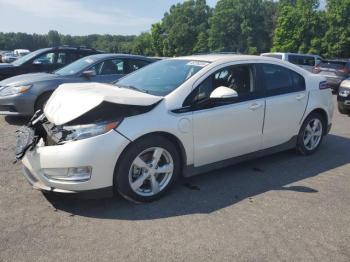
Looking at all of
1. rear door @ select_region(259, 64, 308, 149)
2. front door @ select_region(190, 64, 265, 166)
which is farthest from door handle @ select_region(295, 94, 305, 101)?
front door @ select_region(190, 64, 265, 166)

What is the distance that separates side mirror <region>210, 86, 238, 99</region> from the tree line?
4743 centimetres

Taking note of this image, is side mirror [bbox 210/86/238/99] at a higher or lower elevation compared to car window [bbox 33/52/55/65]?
higher

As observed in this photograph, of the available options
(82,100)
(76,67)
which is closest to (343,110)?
(76,67)

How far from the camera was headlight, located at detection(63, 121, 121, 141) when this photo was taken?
3773mm

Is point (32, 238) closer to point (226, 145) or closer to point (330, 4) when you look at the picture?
point (226, 145)

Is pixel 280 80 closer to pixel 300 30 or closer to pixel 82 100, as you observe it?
pixel 82 100

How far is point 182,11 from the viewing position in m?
108

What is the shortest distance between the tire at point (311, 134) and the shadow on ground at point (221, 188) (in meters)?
0.12

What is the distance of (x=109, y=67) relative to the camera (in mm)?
8750

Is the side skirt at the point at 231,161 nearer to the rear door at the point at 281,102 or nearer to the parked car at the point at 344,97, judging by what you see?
the rear door at the point at 281,102

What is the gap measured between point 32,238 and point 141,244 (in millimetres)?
961

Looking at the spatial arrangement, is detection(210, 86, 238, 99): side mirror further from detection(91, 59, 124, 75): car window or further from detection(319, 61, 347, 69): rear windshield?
detection(319, 61, 347, 69): rear windshield

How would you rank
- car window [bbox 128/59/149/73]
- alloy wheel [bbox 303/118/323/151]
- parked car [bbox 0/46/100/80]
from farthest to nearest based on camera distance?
parked car [bbox 0/46/100/80]
car window [bbox 128/59/149/73]
alloy wheel [bbox 303/118/323/151]

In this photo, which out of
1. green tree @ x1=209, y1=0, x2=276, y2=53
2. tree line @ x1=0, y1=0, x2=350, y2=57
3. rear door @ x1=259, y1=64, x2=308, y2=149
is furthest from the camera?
green tree @ x1=209, y1=0, x2=276, y2=53
